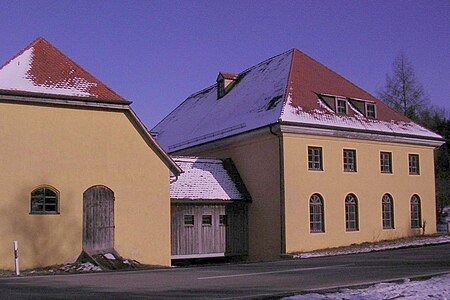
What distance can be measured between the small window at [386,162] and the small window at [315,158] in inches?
A: 167

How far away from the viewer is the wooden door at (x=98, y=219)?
67.7 ft

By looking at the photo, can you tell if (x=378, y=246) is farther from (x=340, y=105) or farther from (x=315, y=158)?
(x=340, y=105)

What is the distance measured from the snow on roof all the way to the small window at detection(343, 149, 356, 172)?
11560mm

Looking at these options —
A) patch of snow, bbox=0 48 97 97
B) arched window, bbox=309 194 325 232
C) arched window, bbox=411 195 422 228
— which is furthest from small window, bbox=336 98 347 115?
patch of snow, bbox=0 48 97 97

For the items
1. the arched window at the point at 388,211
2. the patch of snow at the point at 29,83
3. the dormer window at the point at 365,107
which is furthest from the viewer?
the dormer window at the point at 365,107

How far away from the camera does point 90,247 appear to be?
20578 mm

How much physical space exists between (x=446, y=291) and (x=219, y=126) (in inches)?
788

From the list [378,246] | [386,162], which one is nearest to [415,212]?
[386,162]

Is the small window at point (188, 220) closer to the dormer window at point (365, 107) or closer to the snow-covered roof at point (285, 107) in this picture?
the snow-covered roof at point (285, 107)

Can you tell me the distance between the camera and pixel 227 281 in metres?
12.8

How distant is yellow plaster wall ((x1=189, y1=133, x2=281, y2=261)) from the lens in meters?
25.2

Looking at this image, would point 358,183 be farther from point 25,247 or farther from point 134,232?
point 25,247

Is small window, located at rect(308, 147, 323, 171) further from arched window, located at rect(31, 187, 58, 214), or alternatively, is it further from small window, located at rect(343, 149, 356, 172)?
arched window, located at rect(31, 187, 58, 214)

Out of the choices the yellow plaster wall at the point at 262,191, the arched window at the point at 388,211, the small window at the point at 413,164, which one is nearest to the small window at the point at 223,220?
the yellow plaster wall at the point at 262,191
